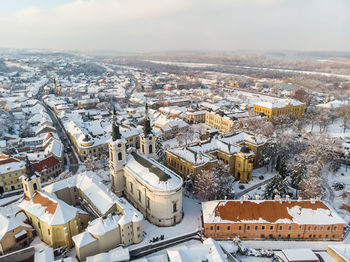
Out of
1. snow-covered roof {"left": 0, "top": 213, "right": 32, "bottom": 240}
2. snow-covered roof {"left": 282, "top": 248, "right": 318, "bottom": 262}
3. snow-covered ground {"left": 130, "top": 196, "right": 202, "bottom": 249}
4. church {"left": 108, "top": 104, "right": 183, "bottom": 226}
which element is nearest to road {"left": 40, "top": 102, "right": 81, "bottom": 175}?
church {"left": 108, "top": 104, "right": 183, "bottom": 226}

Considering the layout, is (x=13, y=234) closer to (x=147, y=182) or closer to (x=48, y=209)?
(x=48, y=209)

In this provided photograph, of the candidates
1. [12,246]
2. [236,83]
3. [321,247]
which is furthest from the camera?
[236,83]

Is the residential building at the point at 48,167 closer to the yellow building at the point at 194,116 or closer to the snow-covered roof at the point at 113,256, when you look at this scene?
the snow-covered roof at the point at 113,256

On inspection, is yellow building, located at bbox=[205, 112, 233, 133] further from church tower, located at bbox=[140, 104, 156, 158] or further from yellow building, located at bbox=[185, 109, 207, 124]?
church tower, located at bbox=[140, 104, 156, 158]

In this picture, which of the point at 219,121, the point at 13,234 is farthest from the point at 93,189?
the point at 219,121

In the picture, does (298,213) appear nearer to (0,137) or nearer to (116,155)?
(116,155)

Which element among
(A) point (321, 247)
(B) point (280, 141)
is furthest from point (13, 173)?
(B) point (280, 141)
